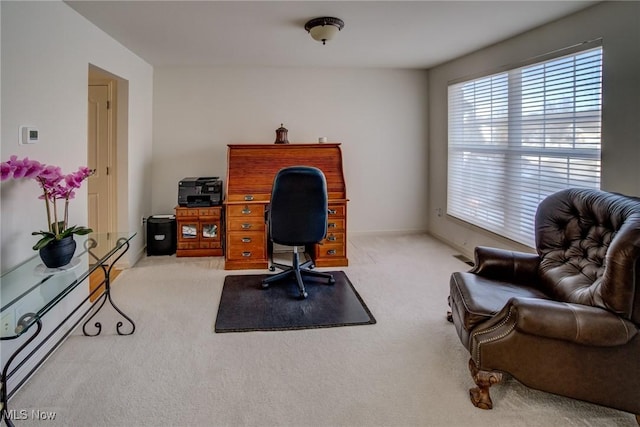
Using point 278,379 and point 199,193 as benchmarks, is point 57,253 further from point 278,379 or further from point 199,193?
point 199,193

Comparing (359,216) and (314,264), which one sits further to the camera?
(359,216)

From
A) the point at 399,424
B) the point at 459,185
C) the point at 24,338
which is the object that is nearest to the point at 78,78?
the point at 24,338

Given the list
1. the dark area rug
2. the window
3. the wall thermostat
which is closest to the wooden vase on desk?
the dark area rug

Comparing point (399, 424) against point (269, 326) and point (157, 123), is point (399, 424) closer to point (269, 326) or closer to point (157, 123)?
point (269, 326)

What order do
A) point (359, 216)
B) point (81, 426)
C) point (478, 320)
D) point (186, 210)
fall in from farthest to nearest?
point (359, 216) < point (186, 210) < point (478, 320) < point (81, 426)

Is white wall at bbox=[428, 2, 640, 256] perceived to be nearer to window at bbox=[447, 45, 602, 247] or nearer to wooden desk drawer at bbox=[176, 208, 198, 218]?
window at bbox=[447, 45, 602, 247]

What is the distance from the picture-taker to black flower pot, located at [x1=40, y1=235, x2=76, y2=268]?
2219 mm

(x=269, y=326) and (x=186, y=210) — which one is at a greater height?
(x=186, y=210)

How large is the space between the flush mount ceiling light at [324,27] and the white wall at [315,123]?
203 cm

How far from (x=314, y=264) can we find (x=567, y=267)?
2.47 meters

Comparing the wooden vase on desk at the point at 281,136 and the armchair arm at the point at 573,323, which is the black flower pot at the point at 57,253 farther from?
the wooden vase on desk at the point at 281,136

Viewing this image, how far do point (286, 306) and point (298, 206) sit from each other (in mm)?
838

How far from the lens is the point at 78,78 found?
9.86ft

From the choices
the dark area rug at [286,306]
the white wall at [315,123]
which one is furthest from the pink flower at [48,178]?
the white wall at [315,123]
